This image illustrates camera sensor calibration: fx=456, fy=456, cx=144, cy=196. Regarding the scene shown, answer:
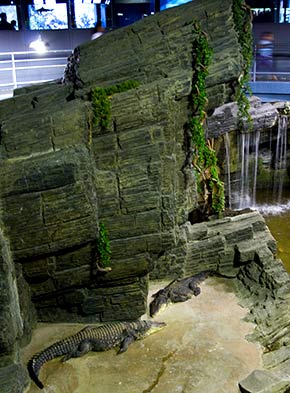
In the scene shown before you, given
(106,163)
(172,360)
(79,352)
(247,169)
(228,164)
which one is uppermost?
(106,163)

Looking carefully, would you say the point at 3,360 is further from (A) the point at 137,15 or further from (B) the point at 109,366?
(A) the point at 137,15

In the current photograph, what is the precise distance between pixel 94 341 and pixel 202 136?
412 centimetres

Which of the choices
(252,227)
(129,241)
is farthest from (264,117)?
(129,241)

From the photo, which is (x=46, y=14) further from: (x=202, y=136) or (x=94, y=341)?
(x=94, y=341)

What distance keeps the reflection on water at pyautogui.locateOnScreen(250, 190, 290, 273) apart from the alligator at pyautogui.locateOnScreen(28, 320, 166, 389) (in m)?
4.85

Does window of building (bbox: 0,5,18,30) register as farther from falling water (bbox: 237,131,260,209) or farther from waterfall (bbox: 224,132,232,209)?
falling water (bbox: 237,131,260,209)

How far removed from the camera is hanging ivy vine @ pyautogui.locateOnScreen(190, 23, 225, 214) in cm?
762

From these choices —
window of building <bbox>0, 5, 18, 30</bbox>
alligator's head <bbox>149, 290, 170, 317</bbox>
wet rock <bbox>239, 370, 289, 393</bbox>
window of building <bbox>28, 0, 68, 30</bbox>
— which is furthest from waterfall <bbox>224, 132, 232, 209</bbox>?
wet rock <bbox>239, 370, 289, 393</bbox>

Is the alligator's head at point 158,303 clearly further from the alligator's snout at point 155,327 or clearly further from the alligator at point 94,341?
the alligator at point 94,341

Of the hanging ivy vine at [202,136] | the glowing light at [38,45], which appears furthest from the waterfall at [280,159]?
the glowing light at [38,45]

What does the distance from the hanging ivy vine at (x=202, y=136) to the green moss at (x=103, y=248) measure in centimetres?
250

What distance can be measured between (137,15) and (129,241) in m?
11.0

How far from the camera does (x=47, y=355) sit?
730cm

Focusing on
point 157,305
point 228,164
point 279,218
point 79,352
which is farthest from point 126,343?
point 228,164
